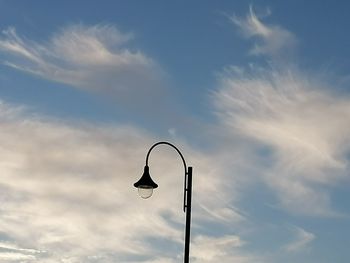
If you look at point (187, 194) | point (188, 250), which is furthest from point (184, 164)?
point (188, 250)

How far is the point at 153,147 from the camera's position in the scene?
94.9ft

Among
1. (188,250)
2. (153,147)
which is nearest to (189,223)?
(188,250)

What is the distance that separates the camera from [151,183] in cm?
2816

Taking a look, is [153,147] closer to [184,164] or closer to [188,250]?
[184,164]

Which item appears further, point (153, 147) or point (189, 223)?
point (153, 147)

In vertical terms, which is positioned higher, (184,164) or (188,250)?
(184,164)

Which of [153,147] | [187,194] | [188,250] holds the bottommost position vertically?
[188,250]

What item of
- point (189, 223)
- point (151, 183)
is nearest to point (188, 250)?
point (189, 223)

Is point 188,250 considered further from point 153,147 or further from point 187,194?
point 153,147

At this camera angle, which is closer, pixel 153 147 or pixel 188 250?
pixel 188 250

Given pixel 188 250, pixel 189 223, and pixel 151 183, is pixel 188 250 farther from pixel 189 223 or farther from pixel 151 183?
pixel 151 183

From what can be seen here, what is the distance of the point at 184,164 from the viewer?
2803 cm

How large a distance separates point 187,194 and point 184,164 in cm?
103

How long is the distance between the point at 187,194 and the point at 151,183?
51.4 inches
